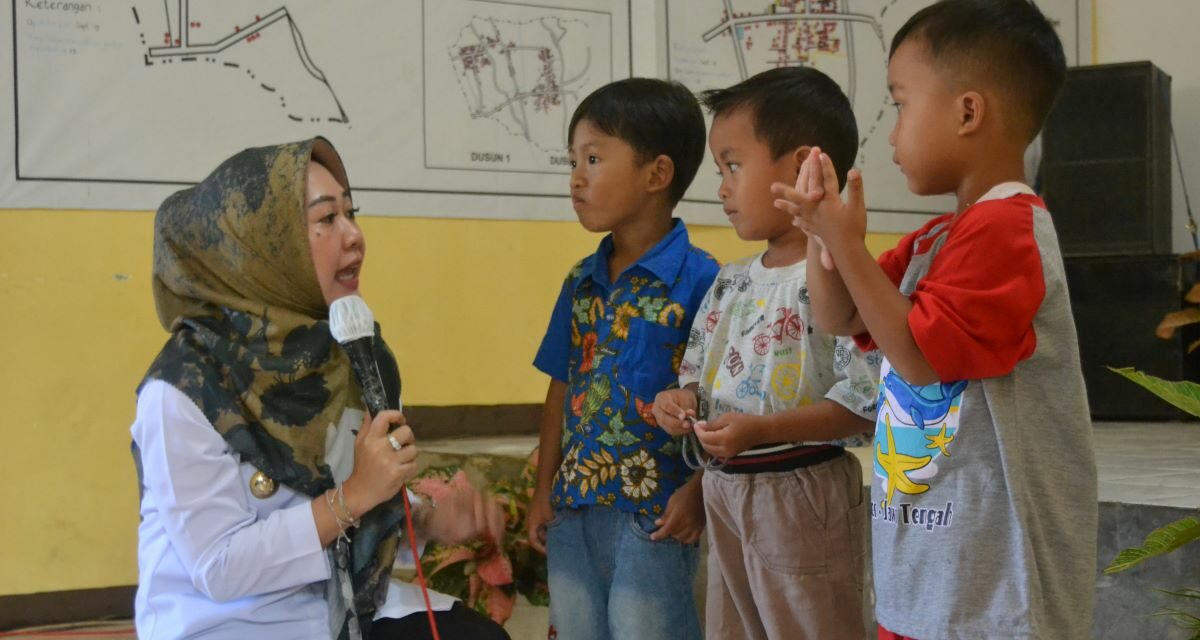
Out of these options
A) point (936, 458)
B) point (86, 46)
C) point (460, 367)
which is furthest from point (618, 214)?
point (86, 46)

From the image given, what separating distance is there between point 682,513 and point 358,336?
2.31 feet

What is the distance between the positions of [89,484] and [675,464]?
84.7 inches

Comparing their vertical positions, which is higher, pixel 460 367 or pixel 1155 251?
pixel 1155 251

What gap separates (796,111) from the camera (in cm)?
183

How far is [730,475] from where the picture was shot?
176cm

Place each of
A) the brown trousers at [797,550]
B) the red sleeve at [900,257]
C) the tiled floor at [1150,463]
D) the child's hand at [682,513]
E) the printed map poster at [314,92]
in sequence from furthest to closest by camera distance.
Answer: the printed map poster at [314,92]
the tiled floor at [1150,463]
the child's hand at [682,513]
the brown trousers at [797,550]
the red sleeve at [900,257]

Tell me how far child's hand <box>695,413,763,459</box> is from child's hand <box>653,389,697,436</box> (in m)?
0.09

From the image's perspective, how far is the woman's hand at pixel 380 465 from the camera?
1531 mm

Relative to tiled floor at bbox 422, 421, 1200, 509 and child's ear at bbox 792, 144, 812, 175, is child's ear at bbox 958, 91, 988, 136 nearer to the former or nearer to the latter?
child's ear at bbox 792, 144, 812, 175

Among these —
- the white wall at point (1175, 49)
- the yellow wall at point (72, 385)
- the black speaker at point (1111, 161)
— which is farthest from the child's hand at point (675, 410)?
the white wall at point (1175, 49)

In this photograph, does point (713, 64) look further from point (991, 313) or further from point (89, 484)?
point (991, 313)

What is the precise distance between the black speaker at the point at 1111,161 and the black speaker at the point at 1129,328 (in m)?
0.08

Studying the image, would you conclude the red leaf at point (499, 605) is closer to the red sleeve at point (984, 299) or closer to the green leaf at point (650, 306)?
the green leaf at point (650, 306)

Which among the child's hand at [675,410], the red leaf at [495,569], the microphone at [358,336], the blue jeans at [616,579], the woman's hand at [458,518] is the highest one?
the microphone at [358,336]
